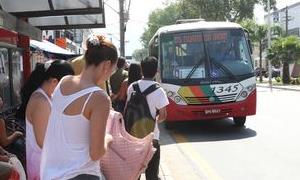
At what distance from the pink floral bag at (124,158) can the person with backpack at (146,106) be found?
91.8 inches

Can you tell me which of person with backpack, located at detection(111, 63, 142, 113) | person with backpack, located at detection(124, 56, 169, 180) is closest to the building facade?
person with backpack, located at detection(111, 63, 142, 113)

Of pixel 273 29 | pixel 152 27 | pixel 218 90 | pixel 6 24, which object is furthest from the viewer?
pixel 152 27

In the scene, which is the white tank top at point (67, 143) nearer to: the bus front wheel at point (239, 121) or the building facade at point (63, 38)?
the bus front wheel at point (239, 121)

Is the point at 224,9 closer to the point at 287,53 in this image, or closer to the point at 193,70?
the point at 287,53

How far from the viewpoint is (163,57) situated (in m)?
14.1

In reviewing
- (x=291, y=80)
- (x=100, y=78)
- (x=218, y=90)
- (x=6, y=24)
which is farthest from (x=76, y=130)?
(x=291, y=80)

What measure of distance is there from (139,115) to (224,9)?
5445 cm

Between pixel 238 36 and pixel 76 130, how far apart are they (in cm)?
1142

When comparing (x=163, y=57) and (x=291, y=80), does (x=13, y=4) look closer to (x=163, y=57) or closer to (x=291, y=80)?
(x=163, y=57)

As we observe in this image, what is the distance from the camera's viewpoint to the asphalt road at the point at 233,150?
27.7 ft

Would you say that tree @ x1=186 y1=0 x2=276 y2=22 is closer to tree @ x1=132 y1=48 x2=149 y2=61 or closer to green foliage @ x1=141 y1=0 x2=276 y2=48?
green foliage @ x1=141 y1=0 x2=276 y2=48

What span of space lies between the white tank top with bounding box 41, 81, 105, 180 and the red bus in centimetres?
993

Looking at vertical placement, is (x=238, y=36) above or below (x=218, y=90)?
above

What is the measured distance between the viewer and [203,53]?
1389 centimetres
